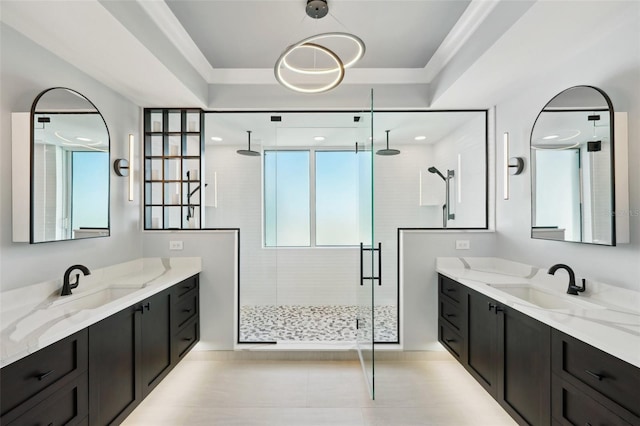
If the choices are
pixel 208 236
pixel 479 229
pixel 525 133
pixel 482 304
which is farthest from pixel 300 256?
pixel 525 133

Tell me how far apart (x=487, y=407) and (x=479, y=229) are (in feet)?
4.95

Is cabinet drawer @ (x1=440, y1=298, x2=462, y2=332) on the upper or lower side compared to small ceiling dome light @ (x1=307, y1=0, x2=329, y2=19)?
lower

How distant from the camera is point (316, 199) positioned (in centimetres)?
415

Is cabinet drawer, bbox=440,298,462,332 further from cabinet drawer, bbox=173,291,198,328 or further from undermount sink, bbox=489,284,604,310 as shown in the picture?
cabinet drawer, bbox=173,291,198,328

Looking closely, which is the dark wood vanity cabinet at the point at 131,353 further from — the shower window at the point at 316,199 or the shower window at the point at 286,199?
the shower window at the point at 316,199

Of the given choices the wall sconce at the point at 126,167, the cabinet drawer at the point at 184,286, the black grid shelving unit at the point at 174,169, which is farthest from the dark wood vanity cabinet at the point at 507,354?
the wall sconce at the point at 126,167

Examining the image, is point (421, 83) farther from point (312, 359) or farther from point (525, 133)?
point (312, 359)

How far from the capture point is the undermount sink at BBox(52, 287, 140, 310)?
1815 mm

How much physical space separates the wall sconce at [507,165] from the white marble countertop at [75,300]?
2.92 meters

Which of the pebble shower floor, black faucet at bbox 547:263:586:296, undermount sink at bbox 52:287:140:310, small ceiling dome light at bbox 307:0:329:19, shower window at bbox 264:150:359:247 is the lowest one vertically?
the pebble shower floor

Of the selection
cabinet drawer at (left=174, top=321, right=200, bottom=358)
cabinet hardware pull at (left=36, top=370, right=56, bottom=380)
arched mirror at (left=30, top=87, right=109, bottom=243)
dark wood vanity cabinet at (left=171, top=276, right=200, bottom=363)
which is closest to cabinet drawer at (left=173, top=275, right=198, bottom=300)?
dark wood vanity cabinet at (left=171, top=276, right=200, bottom=363)

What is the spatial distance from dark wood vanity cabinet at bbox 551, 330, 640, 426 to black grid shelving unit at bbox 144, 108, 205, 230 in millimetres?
2932

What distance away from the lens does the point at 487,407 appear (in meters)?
2.27

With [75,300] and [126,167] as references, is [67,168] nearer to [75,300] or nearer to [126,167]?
[126,167]
